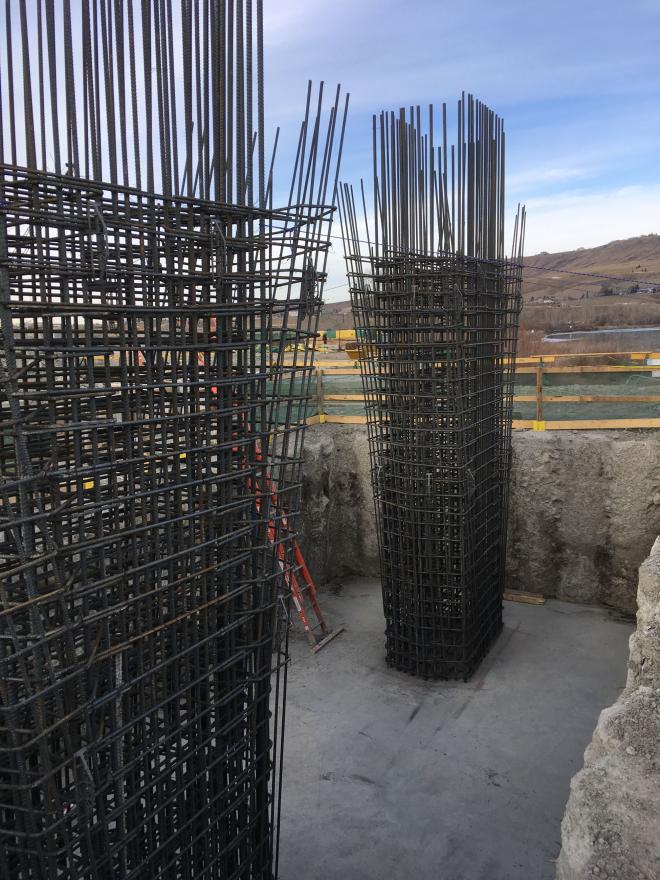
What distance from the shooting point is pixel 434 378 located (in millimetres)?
5543

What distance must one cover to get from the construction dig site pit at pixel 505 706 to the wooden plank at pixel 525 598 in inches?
3.3

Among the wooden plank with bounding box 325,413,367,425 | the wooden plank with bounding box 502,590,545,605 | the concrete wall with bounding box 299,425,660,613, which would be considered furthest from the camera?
the wooden plank with bounding box 325,413,367,425

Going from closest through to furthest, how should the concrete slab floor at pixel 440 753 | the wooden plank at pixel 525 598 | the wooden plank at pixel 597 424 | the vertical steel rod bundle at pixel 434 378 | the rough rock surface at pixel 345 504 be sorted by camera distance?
the concrete slab floor at pixel 440 753 → the vertical steel rod bundle at pixel 434 378 → the wooden plank at pixel 597 424 → the wooden plank at pixel 525 598 → the rough rock surface at pixel 345 504

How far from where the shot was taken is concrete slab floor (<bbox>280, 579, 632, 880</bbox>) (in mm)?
4074

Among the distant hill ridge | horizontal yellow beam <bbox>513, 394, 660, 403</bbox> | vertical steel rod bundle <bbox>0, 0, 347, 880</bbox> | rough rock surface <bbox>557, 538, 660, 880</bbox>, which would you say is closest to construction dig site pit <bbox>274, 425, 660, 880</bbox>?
rough rock surface <bbox>557, 538, 660, 880</bbox>

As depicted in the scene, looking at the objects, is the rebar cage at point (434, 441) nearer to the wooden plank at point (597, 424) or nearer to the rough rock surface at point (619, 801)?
the wooden plank at point (597, 424)

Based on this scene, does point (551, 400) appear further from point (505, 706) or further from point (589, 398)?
point (505, 706)

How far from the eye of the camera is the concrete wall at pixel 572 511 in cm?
730

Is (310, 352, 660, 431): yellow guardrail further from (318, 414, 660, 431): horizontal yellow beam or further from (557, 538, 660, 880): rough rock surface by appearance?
(557, 538, 660, 880): rough rock surface

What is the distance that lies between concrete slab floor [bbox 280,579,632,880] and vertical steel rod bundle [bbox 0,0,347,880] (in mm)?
1224

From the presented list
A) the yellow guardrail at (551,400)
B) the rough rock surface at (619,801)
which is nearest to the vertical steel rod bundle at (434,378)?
the yellow guardrail at (551,400)

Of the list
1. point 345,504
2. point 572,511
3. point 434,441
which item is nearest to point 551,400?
point 572,511

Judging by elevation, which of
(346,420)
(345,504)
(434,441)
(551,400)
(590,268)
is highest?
(590,268)

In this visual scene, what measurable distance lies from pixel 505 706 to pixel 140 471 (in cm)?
425
